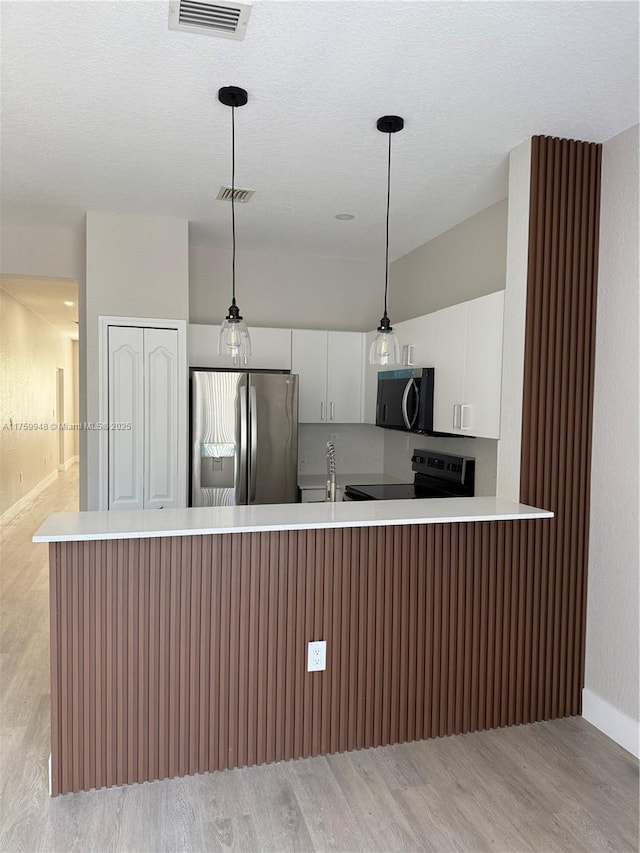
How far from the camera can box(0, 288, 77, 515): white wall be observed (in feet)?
23.5

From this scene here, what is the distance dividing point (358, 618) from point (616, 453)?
1.36 m

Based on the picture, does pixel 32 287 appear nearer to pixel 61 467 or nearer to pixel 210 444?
pixel 210 444

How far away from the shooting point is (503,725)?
2822 mm

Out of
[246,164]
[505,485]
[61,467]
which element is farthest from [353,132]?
[61,467]

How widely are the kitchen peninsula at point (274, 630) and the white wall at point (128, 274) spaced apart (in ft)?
6.03

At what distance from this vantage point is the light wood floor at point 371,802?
6.77 feet

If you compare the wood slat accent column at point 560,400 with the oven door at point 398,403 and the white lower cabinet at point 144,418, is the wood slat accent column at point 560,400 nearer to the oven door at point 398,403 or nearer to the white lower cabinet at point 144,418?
the oven door at point 398,403

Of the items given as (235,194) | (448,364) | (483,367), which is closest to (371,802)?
(483,367)

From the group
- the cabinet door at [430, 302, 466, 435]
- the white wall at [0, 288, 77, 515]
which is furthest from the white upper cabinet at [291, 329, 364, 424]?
the white wall at [0, 288, 77, 515]

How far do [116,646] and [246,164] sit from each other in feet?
7.85

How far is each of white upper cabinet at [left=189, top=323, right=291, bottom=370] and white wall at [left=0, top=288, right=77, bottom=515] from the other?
298 cm

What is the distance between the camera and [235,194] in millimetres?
3645

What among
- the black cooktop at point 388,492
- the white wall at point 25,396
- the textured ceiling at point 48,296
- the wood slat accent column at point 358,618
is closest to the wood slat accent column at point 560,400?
the wood slat accent column at point 358,618

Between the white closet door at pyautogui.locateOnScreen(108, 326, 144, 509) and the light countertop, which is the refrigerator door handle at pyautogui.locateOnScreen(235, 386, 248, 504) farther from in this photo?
the light countertop
